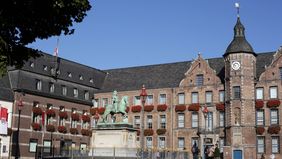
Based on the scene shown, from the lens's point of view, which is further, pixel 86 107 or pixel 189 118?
pixel 86 107

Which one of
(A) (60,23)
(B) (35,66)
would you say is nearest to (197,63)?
(B) (35,66)

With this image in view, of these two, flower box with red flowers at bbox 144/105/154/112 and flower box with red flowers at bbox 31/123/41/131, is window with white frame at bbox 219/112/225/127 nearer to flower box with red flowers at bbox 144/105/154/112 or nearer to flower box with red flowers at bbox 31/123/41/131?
flower box with red flowers at bbox 144/105/154/112

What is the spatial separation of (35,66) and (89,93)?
1039cm

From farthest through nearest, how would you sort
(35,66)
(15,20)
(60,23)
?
(35,66) < (60,23) < (15,20)

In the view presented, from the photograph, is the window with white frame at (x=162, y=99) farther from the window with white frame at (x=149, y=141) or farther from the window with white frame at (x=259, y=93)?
the window with white frame at (x=259, y=93)

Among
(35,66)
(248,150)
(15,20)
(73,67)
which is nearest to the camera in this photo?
(15,20)

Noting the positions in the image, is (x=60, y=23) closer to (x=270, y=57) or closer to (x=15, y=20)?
(x=15, y=20)

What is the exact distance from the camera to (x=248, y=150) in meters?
48.8

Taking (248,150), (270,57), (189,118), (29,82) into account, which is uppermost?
(270,57)

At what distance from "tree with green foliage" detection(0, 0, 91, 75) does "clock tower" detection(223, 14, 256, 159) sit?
35.8 meters

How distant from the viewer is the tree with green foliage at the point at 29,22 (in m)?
14.9

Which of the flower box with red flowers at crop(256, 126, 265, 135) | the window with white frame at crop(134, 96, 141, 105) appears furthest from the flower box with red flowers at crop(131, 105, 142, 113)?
the flower box with red flowers at crop(256, 126, 265, 135)

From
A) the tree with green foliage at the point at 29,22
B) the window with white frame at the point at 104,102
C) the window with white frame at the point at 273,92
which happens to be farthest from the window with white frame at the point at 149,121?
the tree with green foliage at the point at 29,22

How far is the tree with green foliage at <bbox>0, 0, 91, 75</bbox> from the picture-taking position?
14.9m
